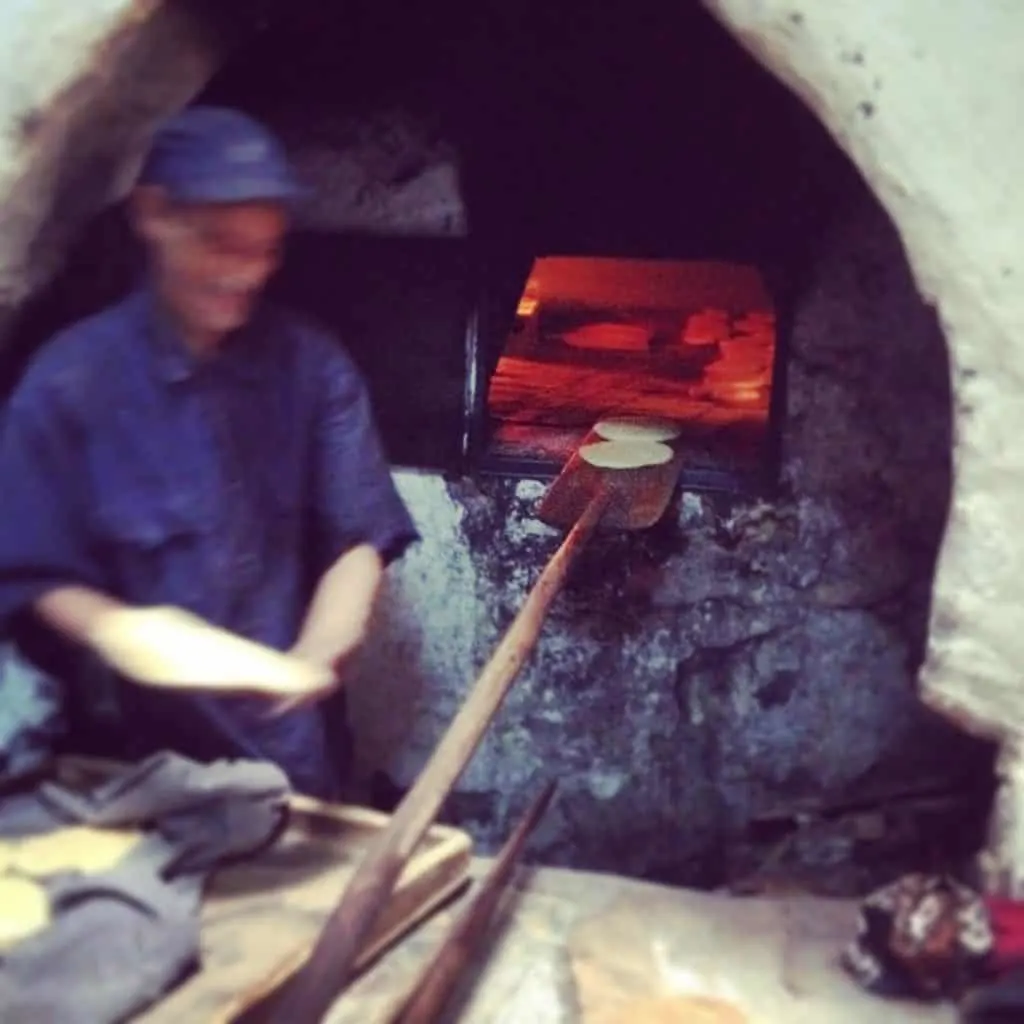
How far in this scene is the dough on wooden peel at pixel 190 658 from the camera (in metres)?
1.25

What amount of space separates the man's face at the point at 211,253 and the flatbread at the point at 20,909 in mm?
552

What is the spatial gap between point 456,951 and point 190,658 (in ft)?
1.34

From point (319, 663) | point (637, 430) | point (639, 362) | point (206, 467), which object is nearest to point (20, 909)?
point (319, 663)

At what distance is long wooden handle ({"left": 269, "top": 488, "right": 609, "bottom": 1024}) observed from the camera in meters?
1.05

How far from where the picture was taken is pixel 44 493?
54.8 inches

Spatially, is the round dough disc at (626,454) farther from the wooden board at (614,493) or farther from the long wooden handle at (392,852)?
the long wooden handle at (392,852)

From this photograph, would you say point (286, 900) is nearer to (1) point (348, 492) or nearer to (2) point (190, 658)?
(2) point (190, 658)

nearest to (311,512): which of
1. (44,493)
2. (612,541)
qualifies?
(44,493)

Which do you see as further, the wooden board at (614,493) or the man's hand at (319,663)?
the wooden board at (614,493)

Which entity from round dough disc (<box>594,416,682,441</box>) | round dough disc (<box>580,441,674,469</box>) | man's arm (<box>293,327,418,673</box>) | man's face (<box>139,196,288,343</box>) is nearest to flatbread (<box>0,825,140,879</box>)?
man's arm (<box>293,327,418,673</box>)

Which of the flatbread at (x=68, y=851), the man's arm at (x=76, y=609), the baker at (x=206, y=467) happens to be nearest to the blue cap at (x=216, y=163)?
the baker at (x=206, y=467)

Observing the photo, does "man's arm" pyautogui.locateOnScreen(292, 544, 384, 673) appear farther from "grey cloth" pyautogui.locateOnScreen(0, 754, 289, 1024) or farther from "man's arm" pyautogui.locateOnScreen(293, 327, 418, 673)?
"grey cloth" pyautogui.locateOnScreen(0, 754, 289, 1024)

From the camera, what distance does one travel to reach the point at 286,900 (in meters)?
1.35

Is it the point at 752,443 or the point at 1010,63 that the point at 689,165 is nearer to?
the point at 752,443
